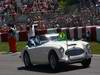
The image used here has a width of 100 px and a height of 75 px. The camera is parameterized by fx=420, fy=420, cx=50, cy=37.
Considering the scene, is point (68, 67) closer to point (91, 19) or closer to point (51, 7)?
point (91, 19)

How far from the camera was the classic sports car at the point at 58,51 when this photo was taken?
13.2m

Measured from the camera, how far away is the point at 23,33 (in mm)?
32656

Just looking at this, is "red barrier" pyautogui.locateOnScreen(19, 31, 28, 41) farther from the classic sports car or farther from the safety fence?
the classic sports car

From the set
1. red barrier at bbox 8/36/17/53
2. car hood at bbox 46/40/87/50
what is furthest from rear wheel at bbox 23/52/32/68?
red barrier at bbox 8/36/17/53

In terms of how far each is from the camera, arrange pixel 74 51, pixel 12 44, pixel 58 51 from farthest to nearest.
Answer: pixel 12 44 → pixel 74 51 → pixel 58 51

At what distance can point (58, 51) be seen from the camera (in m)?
13.1

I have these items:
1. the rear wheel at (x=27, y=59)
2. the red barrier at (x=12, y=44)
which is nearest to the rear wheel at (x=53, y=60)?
the rear wheel at (x=27, y=59)

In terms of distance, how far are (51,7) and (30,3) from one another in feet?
12.1

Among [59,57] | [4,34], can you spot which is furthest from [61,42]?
[4,34]

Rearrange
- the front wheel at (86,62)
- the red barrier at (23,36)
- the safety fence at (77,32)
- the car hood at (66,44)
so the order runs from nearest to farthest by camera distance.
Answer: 1. the car hood at (66,44)
2. the front wheel at (86,62)
3. the safety fence at (77,32)
4. the red barrier at (23,36)

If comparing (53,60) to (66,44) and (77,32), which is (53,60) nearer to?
(66,44)

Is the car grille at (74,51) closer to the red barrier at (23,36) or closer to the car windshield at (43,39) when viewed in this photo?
the car windshield at (43,39)

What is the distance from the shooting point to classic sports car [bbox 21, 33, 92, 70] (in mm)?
13227

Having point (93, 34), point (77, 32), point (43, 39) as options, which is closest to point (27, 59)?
point (43, 39)
